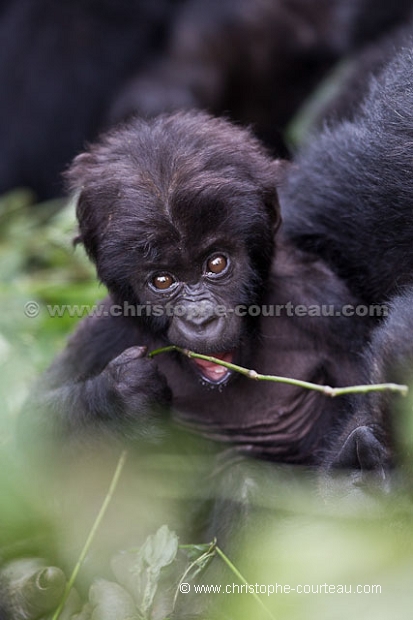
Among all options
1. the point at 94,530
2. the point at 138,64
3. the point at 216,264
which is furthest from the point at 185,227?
the point at 138,64

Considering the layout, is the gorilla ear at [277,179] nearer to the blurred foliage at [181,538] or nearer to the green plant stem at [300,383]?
the green plant stem at [300,383]

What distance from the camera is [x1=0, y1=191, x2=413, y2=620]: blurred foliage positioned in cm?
197

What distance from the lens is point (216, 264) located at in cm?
251

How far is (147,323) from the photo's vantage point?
263cm

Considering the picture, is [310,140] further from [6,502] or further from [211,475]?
[6,502]

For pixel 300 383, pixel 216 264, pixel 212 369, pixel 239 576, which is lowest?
pixel 239 576

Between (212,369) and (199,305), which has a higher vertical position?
(199,305)

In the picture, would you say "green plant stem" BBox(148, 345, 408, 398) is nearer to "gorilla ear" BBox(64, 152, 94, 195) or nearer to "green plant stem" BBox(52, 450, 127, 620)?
"green plant stem" BBox(52, 450, 127, 620)

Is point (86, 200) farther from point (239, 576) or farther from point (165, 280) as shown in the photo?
point (239, 576)
